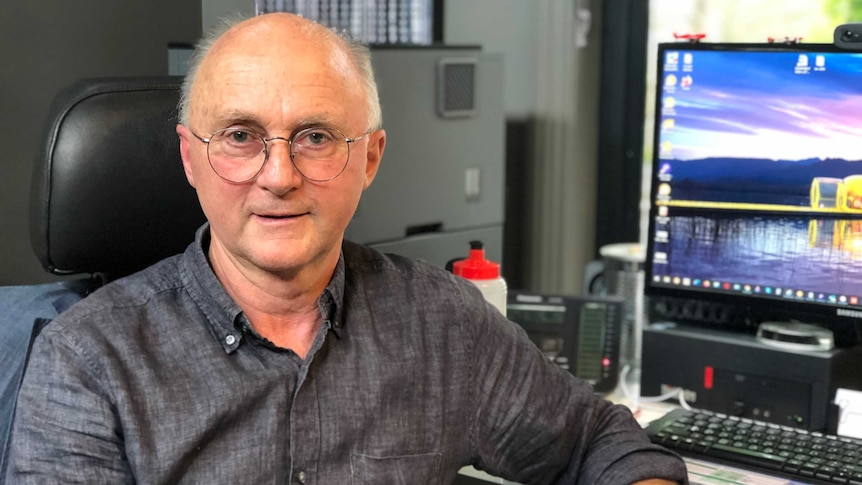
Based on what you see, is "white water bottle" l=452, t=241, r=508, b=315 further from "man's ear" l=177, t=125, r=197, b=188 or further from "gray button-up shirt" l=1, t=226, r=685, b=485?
"man's ear" l=177, t=125, r=197, b=188

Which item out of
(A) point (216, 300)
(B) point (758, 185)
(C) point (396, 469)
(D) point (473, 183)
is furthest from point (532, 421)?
(D) point (473, 183)

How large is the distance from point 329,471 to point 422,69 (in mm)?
838

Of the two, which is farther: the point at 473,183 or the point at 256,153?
the point at 473,183

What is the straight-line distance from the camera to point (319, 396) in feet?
4.30

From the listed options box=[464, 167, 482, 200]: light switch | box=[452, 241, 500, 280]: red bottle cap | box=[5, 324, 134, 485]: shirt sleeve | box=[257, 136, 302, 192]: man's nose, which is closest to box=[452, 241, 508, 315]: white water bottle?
box=[452, 241, 500, 280]: red bottle cap

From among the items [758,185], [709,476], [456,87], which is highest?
[456,87]

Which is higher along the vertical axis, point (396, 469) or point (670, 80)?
point (670, 80)

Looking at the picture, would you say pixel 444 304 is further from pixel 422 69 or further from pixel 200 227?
pixel 422 69

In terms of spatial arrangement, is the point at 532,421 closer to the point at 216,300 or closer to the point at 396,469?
the point at 396,469

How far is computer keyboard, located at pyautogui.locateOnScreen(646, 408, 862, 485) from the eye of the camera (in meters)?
1.42

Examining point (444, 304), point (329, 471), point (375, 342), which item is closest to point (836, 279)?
point (444, 304)

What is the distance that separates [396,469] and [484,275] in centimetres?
45

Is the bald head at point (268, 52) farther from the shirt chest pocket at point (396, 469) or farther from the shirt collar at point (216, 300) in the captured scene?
the shirt chest pocket at point (396, 469)

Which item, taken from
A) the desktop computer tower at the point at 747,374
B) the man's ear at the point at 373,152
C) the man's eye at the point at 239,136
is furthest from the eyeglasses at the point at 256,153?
the desktop computer tower at the point at 747,374
